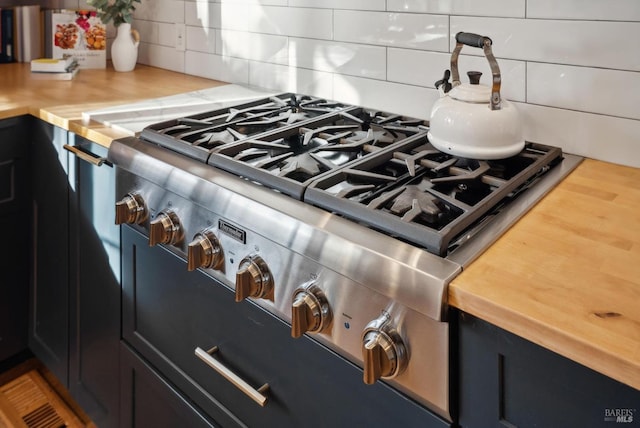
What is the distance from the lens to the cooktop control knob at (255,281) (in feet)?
3.08

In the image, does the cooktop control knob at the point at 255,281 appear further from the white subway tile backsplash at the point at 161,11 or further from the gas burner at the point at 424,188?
the white subway tile backsplash at the point at 161,11

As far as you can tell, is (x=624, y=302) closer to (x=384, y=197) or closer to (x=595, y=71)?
(x=384, y=197)

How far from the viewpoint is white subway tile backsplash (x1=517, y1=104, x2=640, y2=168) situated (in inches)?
45.0

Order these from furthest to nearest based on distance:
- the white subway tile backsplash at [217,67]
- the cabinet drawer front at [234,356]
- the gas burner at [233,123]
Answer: the white subway tile backsplash at [217,67]
the gas burner at [233,123]
the cabinet drawer front at [234,356]

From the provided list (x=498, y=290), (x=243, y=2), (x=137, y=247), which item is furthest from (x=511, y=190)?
(x=243, y=2)

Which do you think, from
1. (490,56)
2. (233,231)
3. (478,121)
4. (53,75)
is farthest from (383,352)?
(53,75)

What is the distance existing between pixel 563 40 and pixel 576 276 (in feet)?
2.26

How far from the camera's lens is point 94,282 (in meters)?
1.51

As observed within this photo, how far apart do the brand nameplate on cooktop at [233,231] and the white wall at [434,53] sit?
27.4 inches

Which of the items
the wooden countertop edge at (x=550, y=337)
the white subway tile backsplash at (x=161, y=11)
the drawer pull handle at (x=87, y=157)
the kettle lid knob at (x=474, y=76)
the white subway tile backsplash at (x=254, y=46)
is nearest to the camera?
the wooden countertop edge at (x=550, y=337)

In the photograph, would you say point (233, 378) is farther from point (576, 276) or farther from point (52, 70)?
point (52, 70)

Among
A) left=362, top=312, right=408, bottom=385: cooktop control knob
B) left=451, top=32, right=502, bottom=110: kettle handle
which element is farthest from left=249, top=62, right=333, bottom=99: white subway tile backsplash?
left=362, top=312, right=408, bottom=385: cooktop control knob

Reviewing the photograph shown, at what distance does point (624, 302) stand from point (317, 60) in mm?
1245

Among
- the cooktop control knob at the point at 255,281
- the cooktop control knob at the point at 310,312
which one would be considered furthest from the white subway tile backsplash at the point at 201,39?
the cooktop control knob at the point at 310,312
